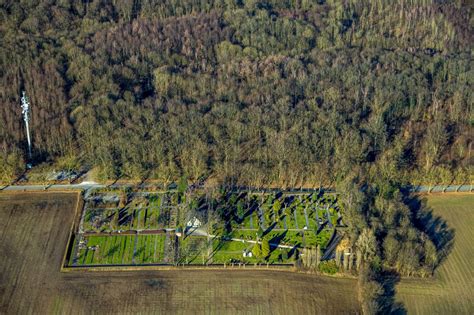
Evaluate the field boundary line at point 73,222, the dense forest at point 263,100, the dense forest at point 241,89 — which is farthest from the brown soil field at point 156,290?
the dense forest at point 241,89

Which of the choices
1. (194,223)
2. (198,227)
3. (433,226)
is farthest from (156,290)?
(433,226)

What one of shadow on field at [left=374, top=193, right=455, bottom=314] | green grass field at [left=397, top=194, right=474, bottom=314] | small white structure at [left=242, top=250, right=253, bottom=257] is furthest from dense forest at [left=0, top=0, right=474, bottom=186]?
small white structure at [left=242, top=250, right=253, bottom=257]

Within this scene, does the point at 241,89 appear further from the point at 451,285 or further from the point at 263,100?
the point at 451,285

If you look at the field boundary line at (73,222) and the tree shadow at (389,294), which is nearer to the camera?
the tree shadow at (389,294)

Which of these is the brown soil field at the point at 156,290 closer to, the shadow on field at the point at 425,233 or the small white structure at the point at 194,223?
the shadow on field at the point at 425,233

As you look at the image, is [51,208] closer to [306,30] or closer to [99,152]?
[99,152]

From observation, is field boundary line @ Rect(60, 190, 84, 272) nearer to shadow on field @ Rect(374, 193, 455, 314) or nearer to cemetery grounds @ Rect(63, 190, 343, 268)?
cemetery grounds @ Rect(63, 190, 343, 268)
